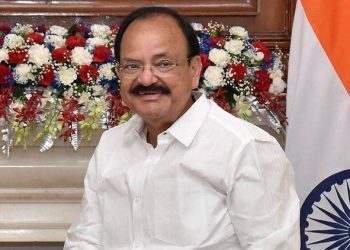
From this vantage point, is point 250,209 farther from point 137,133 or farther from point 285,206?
point 137,133

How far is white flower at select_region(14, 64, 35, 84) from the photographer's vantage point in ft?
7.72

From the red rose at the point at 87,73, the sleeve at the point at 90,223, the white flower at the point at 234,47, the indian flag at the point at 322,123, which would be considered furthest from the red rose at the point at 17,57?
the indian flag at the point at 322,123

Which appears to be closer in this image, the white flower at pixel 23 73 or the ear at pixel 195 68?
the ear at pixel 195 68

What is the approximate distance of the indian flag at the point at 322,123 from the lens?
2.35m

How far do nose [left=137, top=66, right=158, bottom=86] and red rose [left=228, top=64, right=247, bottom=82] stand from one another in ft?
2.39

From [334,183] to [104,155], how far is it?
928 mm

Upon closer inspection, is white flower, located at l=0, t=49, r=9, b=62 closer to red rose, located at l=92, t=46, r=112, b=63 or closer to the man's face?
red rose, located at l=92, t=46, r=112, b=63

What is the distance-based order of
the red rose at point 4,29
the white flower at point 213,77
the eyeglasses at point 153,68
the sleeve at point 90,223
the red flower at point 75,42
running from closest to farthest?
1. the eyeglasses at point 153,68
2. the sleeve at point 90,223
3. the white flower at point 213,77
4. the red flower at point 75,42
5. the red rose at point 4,29

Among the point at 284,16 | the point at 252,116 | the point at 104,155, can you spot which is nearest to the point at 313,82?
the point at 252,116

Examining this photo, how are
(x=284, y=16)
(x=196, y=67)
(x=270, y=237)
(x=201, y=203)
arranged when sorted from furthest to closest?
(x=284, y=16), (x=196, y=67), (x=201, y=203), (x=270, y=237)

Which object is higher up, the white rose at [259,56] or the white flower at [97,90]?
the white rose at [259,56]

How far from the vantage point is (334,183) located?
7.77ft

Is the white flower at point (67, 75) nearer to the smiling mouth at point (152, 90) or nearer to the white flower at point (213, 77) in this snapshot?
the white flower at point (213, 77)

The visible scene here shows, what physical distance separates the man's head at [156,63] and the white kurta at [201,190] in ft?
0.24
